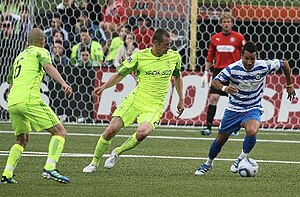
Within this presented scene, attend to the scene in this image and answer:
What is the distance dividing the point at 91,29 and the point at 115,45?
2.10 ft

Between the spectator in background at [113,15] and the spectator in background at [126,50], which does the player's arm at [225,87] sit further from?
the spectator in background at [113,15]

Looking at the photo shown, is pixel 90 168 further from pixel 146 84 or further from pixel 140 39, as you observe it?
pixel 140 39

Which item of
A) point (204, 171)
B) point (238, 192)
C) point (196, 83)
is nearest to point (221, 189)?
point (238, 192)

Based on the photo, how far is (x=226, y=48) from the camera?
18031 mm

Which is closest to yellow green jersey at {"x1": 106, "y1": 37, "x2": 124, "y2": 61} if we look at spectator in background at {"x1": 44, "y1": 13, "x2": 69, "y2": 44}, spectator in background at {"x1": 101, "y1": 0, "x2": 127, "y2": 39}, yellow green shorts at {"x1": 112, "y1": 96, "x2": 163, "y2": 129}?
spectator in background at {"x1": 101, "y1": 0, "x2": 127, "y2": 39}

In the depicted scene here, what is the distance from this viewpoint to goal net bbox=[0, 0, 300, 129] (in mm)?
19578

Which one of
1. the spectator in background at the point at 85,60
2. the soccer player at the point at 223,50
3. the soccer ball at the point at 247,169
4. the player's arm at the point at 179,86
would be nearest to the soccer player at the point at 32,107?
the soccer ball at the point at 247,169

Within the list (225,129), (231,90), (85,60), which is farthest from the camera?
(85,60)

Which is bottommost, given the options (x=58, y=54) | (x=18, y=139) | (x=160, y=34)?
(x=58, y=54)

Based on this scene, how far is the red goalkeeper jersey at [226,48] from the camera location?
18.0 m

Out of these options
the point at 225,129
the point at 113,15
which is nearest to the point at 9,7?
the point at 113,15

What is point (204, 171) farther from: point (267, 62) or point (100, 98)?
point (100, 98)

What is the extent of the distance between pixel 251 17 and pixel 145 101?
8439 mm

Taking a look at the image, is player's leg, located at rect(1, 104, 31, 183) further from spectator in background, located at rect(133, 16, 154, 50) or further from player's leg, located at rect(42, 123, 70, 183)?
spectator in background, located at rect(133, 16, 154, 50)
